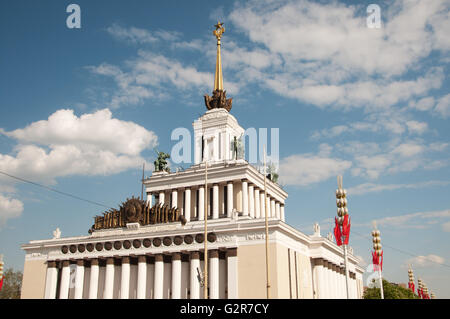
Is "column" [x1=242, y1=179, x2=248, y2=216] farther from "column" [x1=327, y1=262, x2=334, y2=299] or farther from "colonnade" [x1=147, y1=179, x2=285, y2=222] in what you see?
"column" [x1=327, y1=262, x2=334, y2=299]

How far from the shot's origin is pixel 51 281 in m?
46.2

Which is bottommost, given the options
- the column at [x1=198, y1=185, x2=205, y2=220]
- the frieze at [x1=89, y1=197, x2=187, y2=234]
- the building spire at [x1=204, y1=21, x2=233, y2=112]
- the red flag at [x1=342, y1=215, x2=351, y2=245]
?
the red flag at [x1=342, y1=215, x2=351, y2=245]

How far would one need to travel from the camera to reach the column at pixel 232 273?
1469 inches

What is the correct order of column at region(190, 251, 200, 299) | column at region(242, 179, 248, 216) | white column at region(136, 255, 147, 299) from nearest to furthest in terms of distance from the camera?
column at region(190, 251, 200, 299)
white column at region(136, 255, 147, 299)
column at region(242, 179, 248, 216)

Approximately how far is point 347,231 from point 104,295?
2685 cm

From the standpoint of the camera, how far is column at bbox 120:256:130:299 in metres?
41.8

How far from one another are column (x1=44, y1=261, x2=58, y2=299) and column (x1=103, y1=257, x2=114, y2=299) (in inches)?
267

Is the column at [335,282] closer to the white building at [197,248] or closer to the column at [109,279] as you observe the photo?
the white building at [197,248]

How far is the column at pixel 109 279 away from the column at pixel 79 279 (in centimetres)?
305

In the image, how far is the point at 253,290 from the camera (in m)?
37.0

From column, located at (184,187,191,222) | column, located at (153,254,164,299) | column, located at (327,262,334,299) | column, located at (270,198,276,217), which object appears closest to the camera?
column, located at (153,254,164,299)

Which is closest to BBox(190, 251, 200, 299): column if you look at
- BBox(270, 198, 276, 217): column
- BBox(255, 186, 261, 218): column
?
BBox(255, 186, 261, 218): column

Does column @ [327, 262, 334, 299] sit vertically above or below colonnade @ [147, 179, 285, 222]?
below
